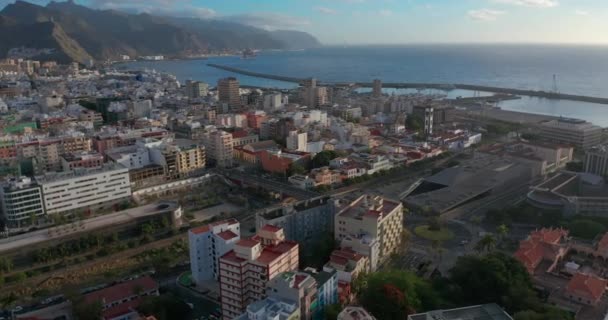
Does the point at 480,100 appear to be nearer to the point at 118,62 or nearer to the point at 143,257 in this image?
the point at 143,257

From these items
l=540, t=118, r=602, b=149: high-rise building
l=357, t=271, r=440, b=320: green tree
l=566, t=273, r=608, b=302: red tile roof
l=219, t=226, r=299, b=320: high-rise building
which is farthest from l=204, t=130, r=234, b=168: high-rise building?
l=540, t=118, r=602, b=149: high-rise building

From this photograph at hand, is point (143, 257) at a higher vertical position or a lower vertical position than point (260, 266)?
lower

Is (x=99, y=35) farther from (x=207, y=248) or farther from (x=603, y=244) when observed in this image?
(x=603, y=244)

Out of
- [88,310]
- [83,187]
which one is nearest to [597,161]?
[88,310]

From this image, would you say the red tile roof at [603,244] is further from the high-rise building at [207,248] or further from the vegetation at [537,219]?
the high-rise building at [207,248]

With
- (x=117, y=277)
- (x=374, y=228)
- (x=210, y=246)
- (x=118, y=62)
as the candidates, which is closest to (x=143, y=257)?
(x=117, y=277)
